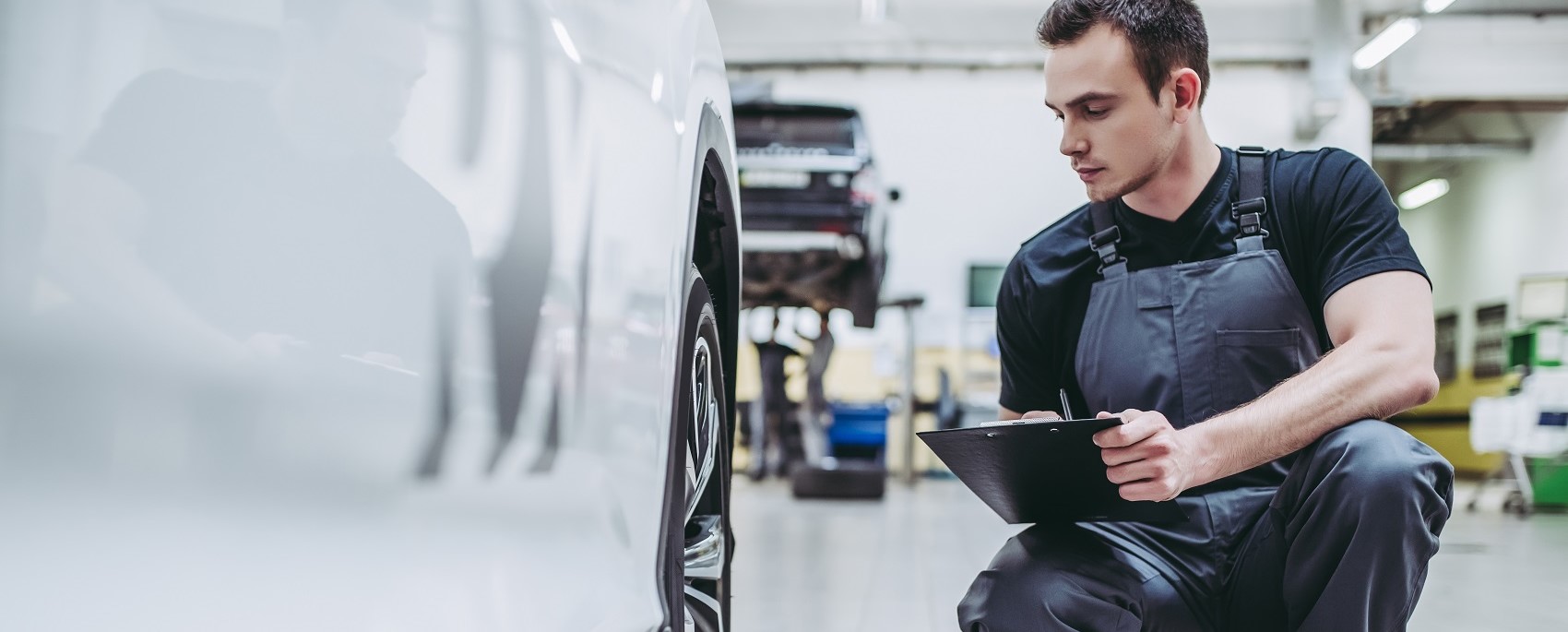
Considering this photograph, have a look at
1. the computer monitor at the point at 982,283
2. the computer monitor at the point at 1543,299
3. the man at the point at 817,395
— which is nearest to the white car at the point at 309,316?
the man at the point at 817,395

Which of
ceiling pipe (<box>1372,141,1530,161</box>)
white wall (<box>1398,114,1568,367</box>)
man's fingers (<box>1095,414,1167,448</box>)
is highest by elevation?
ceiling pipe (<box>1372,141,1530,161</box>)

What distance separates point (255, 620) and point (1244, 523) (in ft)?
4.39

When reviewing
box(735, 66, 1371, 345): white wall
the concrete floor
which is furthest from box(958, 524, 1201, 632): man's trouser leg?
box(735, 66, 1371, 345): white wall

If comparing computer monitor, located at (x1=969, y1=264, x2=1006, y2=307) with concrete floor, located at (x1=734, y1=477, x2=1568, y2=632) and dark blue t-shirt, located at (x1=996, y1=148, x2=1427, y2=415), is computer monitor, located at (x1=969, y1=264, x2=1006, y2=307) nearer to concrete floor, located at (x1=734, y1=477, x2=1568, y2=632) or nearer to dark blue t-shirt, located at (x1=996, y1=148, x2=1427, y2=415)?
concrete floor, located at (x1=734, y1=477, x2=1568, y2=632)

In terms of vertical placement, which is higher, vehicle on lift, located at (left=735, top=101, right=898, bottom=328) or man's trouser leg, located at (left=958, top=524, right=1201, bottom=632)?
vehicle on lift, located at (left=735, top=101, right=898, bottom=328)

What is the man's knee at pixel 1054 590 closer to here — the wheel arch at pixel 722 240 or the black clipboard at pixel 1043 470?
the black clipboard at pixel 1043 470

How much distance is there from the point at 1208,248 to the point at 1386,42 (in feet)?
36.4

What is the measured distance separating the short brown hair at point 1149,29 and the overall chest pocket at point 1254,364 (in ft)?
1.14

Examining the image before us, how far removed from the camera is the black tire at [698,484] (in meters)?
1.16

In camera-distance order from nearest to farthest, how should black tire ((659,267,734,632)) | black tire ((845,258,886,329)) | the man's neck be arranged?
black tire ((659,267,734,632)), the man's neck, black tire ((845,258,886,329))

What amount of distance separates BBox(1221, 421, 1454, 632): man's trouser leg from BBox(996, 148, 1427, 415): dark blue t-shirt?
0.81ft

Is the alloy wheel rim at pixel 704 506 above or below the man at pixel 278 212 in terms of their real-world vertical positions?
below

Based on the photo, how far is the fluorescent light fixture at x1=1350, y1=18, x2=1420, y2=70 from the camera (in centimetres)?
1081

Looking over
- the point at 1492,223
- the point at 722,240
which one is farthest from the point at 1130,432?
the point at 1492,223
